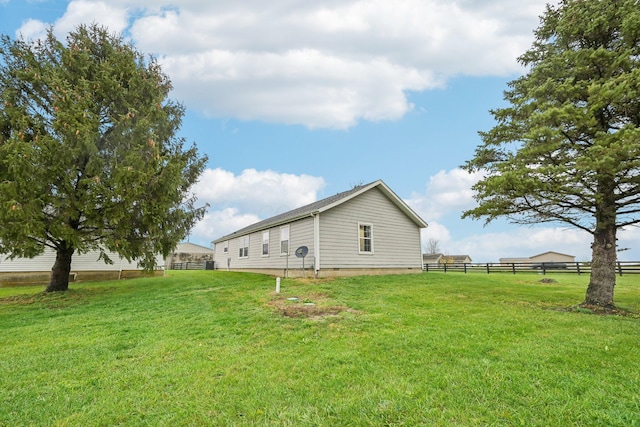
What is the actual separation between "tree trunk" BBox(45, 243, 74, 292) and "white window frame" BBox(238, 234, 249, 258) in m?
10.2

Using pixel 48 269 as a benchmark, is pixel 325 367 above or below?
below

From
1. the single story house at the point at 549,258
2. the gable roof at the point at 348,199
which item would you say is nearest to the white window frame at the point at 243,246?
the gable roof at the point at 348,199

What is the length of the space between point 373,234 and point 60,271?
13880 mm

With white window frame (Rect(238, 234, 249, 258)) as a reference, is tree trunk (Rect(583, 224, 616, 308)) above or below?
below

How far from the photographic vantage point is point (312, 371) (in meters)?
4.14

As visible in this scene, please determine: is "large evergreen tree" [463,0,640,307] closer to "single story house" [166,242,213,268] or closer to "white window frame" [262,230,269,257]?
"white window frame" [262,230,269,257]

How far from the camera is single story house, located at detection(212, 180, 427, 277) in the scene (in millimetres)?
14742

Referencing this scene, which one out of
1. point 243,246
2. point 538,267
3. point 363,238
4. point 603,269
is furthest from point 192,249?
point 603,269

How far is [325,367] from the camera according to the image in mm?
4258

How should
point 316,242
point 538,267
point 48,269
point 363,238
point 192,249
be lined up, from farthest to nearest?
point 192,249 < point 538,267 < point 48,269 < point 363,238 < point 316,242

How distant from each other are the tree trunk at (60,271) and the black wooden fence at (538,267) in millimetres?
26922

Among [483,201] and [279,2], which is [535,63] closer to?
[483,201]

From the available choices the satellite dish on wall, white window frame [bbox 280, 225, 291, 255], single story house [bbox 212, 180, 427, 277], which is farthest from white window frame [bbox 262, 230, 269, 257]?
the satellite dish on wall

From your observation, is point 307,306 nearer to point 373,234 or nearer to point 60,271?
point 373,234
